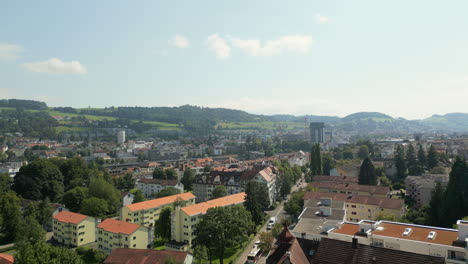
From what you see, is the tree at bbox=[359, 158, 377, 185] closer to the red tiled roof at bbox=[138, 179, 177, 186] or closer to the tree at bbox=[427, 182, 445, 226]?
the tree at bbox=[427, 182, 445, 226]

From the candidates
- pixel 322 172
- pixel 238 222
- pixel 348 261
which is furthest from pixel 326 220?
pixel 322 172

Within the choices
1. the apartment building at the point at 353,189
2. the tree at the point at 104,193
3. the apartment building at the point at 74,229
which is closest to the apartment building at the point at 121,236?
the apartment building at the point at 74,229

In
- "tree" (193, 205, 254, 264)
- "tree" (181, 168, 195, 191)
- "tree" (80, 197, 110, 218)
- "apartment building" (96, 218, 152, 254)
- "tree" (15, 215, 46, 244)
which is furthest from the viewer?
"tree" (181, 168, 195, 191)

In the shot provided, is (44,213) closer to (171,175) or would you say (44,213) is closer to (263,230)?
(171,175)

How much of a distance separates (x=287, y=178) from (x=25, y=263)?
140ft

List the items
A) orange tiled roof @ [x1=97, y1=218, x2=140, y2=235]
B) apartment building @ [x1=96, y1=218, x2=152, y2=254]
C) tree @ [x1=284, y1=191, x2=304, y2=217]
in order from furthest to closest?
tree @ [x1=284, y1=191, x2=304, y2=217]
orange tiled roof @ [x1=97, y1=218, x2=140, y2=235]
apartment building @ [x1=96, y1=218, x2=152, y2=254]

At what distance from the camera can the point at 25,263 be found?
24750mm

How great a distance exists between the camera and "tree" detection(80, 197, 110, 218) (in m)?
47.3

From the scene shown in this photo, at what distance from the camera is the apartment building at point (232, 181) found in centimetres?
5722

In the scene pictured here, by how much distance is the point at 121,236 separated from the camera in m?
37.1

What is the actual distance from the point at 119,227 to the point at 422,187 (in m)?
40.7

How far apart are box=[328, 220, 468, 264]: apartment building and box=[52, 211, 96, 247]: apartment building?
31.2 meters

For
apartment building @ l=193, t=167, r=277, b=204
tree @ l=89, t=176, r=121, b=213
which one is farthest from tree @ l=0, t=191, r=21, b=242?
apartment building @ l=193, t=167, r=277, b=204

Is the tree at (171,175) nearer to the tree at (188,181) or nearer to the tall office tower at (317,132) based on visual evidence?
the tree at (188,181)
